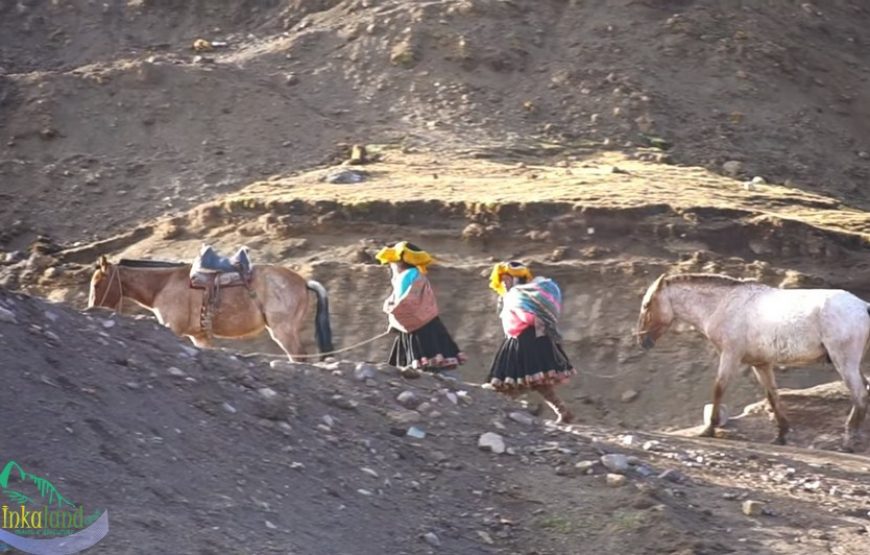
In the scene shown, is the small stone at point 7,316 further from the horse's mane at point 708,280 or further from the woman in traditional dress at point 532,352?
the horse's mane at point 708,280

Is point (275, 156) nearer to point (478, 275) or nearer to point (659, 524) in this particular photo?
point (478, 275)

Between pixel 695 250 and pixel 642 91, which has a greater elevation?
pixel 642 91

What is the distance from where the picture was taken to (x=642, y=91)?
24250 millimetres

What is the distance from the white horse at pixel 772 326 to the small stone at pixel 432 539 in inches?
206

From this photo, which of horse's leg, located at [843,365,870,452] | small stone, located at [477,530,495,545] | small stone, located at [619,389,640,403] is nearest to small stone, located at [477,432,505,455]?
small stone, located at [477,530,495,545]

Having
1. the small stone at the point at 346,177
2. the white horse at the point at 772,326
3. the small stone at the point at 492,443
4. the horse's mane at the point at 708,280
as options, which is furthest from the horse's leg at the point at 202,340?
the small stone at the point at 346,177

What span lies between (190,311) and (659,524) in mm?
7032

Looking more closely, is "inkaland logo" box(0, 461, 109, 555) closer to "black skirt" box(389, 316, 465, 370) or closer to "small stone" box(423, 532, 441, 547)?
"small stone" box(423, 532, 441, 547)

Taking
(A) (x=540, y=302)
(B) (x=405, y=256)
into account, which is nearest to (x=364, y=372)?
(A) (x=540, y=302)

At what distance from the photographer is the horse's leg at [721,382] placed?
13.9 metres

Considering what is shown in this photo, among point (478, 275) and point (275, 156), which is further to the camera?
point (275, 156)

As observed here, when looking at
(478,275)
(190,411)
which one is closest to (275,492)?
(190,411)

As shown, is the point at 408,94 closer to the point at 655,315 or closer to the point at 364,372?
the point at 655,315

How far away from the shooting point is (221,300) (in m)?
15.5
